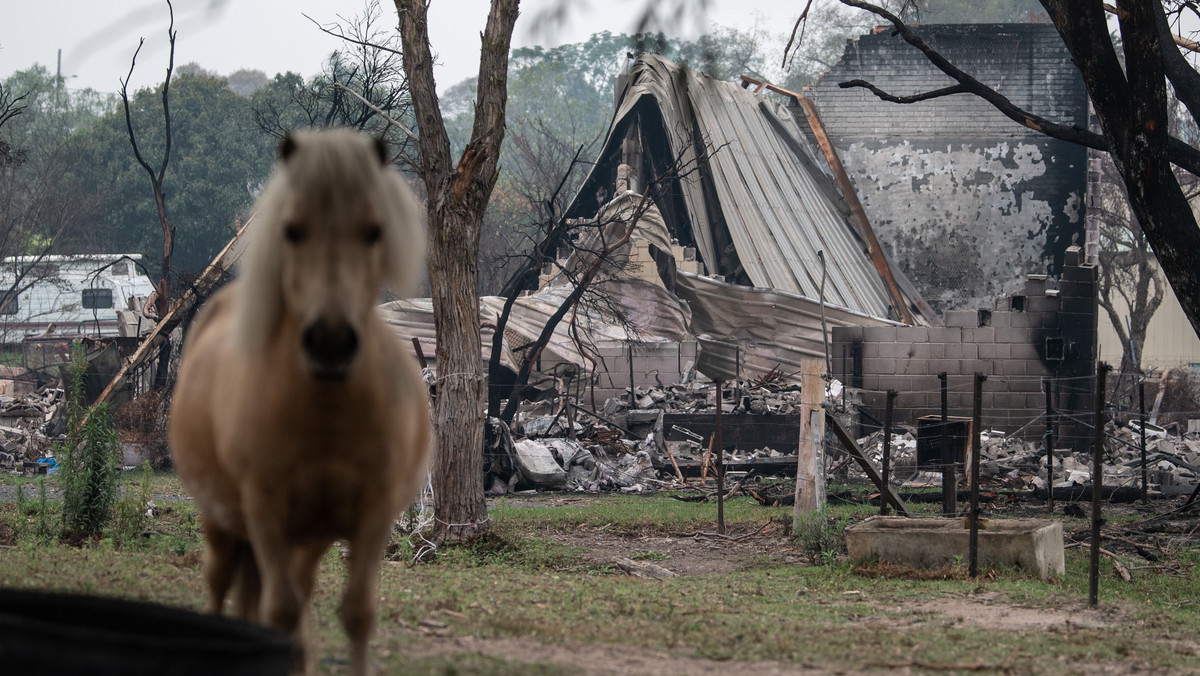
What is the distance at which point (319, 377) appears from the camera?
2.79 meters

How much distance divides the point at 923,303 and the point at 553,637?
22.9 metres

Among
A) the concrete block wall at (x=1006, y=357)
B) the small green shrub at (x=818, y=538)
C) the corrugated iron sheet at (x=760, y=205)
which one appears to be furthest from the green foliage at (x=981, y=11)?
the small green shrub at (x=818, y=538)

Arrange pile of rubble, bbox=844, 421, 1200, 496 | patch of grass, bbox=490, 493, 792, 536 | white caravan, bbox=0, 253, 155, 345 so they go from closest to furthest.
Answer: patch of grass, bbox=490, 493, 792, 536 < pile of rubble, bbox=844, 421, 1200, 496 < white caravan, bbox=0, 253, 155, 345

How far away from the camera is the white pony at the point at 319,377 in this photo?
2.90 meters

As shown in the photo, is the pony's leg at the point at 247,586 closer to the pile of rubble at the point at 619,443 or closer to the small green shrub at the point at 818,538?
the small green shrub at the point at 818,538

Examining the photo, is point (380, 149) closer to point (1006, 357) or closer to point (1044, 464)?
point (1044, 464)

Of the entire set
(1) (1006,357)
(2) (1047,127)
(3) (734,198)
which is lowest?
(1) (1006,357)

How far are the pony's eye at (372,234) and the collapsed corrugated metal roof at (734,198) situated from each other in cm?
1971

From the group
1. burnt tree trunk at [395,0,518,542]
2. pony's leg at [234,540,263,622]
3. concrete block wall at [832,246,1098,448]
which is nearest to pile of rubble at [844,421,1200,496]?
concrete block wall at [832,246,1098,448]

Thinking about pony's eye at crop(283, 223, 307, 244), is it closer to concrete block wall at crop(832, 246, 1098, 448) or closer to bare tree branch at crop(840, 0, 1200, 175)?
bare tree branch at crop(840, 0, 1200, 175)

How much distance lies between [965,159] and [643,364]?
1273 centimetres

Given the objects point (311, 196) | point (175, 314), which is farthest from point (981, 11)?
point (311, 196)

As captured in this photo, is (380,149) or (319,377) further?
(380,149)

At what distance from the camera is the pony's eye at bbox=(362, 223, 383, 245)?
118 inches
